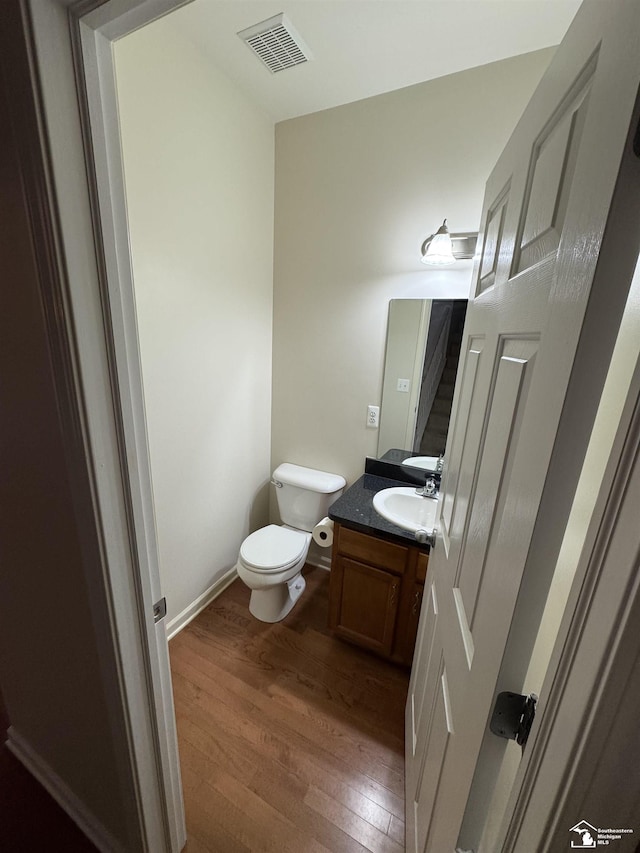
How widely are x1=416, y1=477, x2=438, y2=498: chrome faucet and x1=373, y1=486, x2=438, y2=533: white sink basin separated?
20 mm

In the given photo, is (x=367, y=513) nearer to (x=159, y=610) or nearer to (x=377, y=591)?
(x=377, y=591)

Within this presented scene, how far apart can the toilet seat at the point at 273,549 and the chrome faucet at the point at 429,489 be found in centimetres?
72

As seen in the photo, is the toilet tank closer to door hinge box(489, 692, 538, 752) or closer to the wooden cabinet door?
the wooden cabinet door

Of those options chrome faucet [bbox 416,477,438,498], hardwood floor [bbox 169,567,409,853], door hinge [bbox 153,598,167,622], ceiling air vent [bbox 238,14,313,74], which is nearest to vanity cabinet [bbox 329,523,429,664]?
hardwood floor [bbox 169,567,409,853]

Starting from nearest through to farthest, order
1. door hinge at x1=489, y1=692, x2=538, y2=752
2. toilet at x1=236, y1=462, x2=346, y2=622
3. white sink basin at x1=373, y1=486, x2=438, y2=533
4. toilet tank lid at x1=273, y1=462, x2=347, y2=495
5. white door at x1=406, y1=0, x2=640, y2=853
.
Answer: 1. white door at x1=406, y1=0, x2=640, y2=853
2. door hinge at x1=489, y1=692, x2=538, y2=752
3. white sink basin at x1=373, y1=486, x2=438, y2=533
4. toilet at x1=236, y1=462, x2=346, y2=622
5. toilet tank lid at x1=273, y1=462, x2=347, y2=495

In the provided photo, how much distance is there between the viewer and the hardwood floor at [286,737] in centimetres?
114

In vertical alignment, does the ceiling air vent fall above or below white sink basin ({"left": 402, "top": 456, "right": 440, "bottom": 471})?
above

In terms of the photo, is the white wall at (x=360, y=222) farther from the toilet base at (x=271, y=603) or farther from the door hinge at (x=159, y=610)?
the door hinge at (x=159, y=610)

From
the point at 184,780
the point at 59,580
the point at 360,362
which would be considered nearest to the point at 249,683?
the point at 184,780

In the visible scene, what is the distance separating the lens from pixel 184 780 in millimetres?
1251

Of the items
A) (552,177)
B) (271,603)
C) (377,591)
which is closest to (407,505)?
(377,591)

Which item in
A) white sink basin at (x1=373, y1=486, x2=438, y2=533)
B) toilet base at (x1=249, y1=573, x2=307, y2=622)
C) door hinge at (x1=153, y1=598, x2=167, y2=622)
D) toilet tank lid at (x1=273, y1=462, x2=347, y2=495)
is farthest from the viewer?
toilet tank lid at (x1=273, y1=462, x2=347, y2=495)

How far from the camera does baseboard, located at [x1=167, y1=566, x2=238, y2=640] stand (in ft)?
6.01

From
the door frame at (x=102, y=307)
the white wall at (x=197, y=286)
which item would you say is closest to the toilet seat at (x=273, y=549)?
the white wall at (x=197, y=286)
